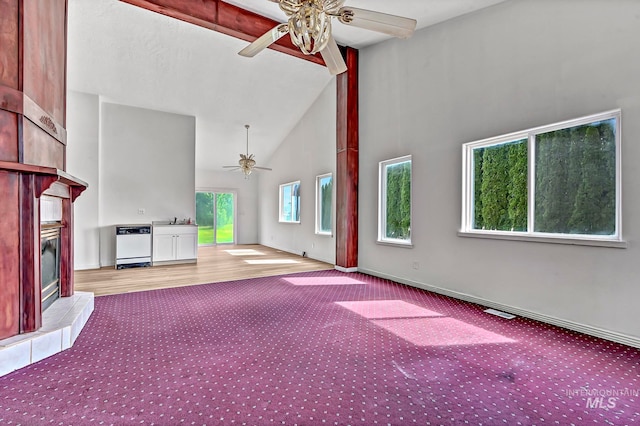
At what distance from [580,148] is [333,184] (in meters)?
4.53

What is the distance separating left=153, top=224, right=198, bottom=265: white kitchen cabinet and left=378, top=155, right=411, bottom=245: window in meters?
4.16

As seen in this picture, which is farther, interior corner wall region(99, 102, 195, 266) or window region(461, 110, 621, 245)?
interior corner wall region(99, 102, 195, 266)

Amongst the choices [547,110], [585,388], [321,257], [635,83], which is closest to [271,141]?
[321,257]

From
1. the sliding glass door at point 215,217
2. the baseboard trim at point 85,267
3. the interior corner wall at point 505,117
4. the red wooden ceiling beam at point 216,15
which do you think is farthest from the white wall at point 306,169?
the baseboard trim at point 85,267

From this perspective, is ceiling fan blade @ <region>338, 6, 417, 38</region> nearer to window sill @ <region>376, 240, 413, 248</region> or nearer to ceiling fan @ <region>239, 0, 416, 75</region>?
ceiling fan @ <region>239, 0, 416, 75</region>

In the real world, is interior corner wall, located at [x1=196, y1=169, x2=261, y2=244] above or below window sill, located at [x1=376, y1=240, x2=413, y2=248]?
above

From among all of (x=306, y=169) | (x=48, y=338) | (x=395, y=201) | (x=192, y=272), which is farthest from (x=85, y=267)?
(x=395, y=201)

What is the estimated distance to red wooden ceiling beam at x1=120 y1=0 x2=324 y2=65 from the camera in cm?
449

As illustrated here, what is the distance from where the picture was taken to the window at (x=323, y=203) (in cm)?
745

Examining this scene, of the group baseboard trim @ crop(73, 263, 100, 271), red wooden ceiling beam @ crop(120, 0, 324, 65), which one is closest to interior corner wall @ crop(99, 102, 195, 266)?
baseboard trim @ crop(73, 263, 100, 271)

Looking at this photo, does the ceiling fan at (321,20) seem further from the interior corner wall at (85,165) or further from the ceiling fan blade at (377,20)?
the interior corner wall at (85,165)

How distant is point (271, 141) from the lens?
30.1ft

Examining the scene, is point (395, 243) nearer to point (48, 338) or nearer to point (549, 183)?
point (549, 183)

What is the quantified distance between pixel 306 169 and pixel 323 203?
1091 mm
